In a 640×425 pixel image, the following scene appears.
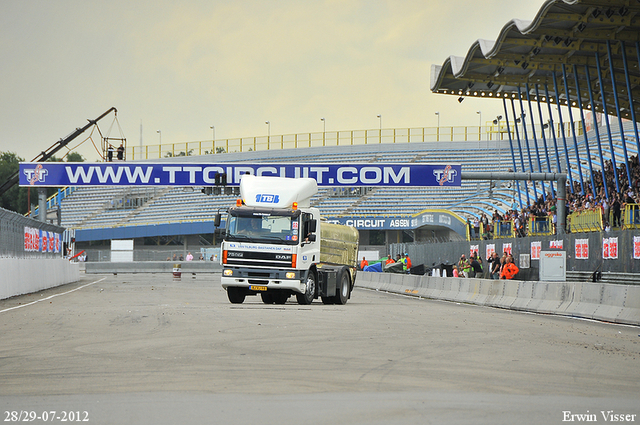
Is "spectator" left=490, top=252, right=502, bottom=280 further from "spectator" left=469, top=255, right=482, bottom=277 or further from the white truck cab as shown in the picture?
the white truck cab

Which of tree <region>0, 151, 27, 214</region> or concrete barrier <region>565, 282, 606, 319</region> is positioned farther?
tree <region>0, 151, 27, 214</region>

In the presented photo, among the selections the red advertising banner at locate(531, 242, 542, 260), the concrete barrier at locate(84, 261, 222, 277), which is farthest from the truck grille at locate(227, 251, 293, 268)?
the concrete barrier at locate(84, 261, 222, 277)

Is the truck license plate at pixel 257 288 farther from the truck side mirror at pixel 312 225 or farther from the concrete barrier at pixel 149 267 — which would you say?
the concrete barrier at pixel 149 267

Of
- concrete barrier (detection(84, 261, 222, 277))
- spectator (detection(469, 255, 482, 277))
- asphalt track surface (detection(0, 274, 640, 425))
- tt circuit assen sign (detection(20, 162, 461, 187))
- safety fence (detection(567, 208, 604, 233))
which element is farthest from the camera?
concrete barrier (detection(84, 261, 222, 277))

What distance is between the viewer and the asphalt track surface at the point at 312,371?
22.2 feet

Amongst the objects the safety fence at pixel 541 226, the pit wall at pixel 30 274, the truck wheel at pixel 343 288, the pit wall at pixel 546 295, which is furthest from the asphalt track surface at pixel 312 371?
the safety fence at pixel 541 226

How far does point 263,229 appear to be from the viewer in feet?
71.7

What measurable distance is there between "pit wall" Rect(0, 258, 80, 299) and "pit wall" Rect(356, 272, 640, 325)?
45.7 ft

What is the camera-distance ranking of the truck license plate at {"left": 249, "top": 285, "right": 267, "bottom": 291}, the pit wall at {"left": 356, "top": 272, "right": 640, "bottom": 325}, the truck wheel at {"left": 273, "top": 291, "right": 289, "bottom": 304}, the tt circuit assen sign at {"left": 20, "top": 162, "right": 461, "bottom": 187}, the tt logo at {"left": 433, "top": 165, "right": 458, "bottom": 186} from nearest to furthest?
the pit wall at {"left": 356, "top": 272, "right": 640, "bottom": 325} < the truck license plate at {"left": 249, "top": 285, "right": 267, "bottom": 291} < the truck wheel at {"left": 273, "top": 291, "right": 289, "bottom": 304} < the tt logo at {"left": 433, "top": 165, "right": 458, "bottom": 186} < the tt circuit assen sign at {"left": 20, "top": 162, "right": 461, "bottom": 187}

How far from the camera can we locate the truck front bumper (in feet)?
71.2

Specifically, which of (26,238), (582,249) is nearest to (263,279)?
(26,238)

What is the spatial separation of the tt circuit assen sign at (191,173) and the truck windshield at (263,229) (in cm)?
1850

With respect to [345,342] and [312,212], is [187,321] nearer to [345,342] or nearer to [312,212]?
[345,342]

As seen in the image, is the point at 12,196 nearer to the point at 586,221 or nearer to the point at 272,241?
the point at 586,221
